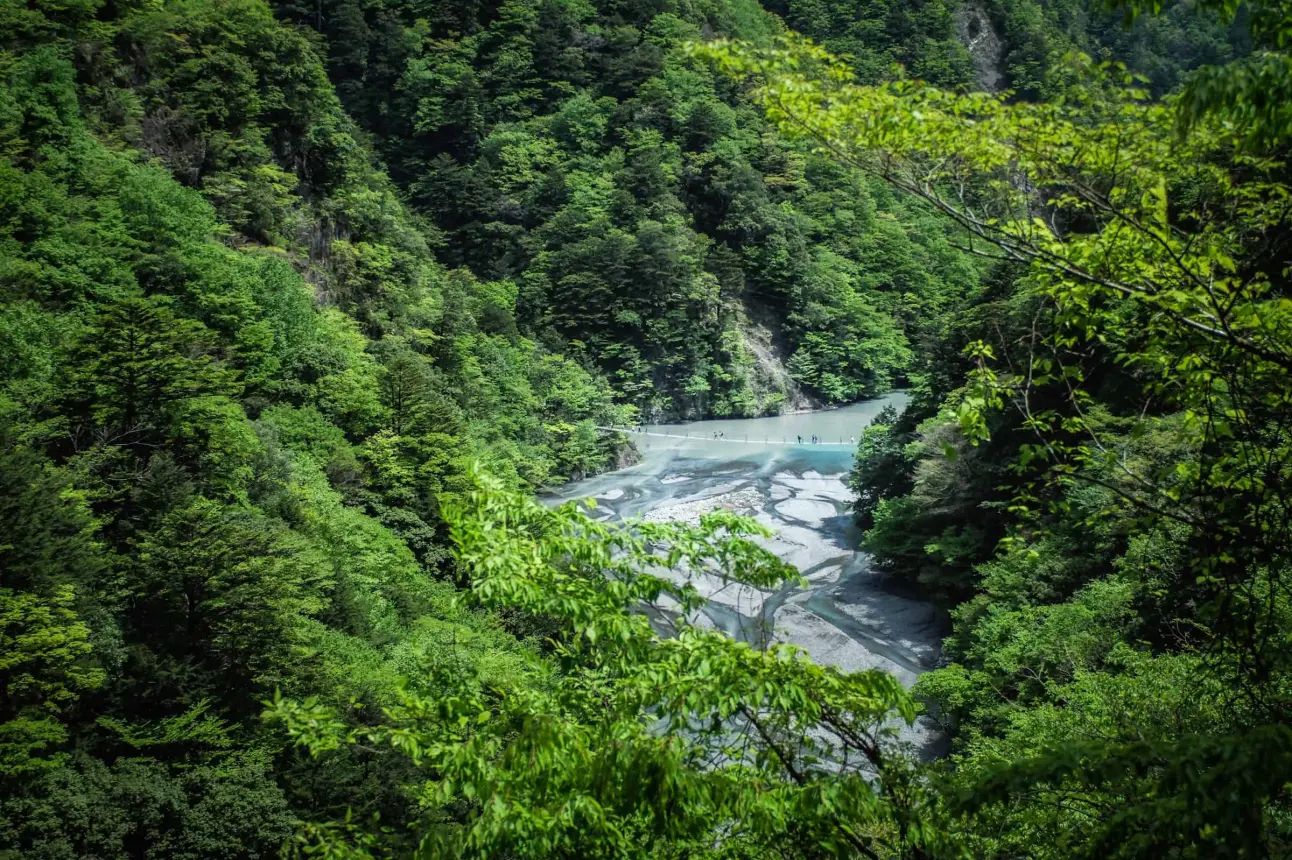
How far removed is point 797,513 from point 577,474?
9.77m

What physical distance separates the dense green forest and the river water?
130 cm

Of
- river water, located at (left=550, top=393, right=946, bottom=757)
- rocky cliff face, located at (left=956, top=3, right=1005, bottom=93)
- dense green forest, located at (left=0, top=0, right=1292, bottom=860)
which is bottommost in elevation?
river water, located at (left=550, top=393, right=946, bottom=757)

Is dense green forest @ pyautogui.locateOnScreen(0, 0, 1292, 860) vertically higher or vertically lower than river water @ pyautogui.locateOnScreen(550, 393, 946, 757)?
higher

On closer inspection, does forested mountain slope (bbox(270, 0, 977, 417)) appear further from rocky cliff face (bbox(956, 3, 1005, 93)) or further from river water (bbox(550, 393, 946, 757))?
rocky cliff face (bbox(956, 3, 1005, 93))

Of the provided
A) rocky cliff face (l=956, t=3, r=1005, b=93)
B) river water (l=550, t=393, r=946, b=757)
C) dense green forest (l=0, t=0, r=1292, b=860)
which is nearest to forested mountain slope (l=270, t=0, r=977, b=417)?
dense green forest (l=0, t=0, r=1292, b=860)

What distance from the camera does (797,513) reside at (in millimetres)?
25641

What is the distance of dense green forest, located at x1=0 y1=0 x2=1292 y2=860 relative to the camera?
303cm

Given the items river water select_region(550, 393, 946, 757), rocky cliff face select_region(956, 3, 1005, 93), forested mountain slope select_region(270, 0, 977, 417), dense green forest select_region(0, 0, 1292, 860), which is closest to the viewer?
dense green forest select_region(0, 0, 1292, 860)

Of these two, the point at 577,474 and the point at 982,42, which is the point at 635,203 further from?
the point at 982,42

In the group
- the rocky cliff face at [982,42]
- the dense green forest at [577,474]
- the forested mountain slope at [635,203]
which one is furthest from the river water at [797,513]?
the rocky cliff face at [982,42]

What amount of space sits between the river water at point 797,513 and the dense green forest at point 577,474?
51.0 inches

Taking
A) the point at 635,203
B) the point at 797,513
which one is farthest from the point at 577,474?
the point at 635,203

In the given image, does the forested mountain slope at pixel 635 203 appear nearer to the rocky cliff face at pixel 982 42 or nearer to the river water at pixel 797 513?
the river water at pixel 797 513

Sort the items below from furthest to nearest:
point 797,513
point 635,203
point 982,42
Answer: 1. point 982,42
2. point 635,203
3. point 797,513
